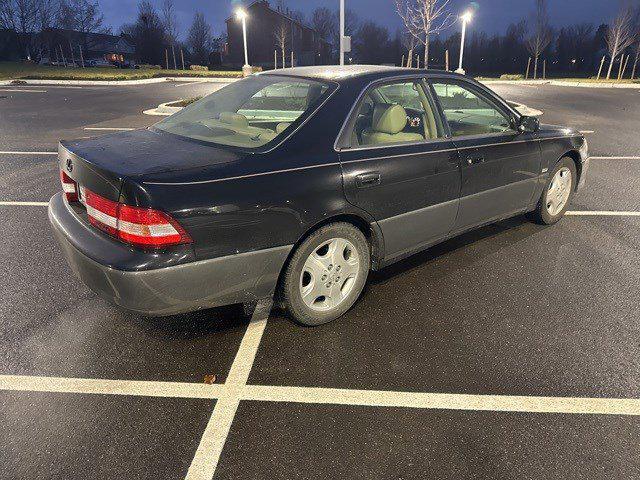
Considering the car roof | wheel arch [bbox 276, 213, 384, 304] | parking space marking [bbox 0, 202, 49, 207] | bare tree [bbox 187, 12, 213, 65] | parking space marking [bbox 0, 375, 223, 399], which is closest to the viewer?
parking space marking [bbox 0, 375, 223, 399]

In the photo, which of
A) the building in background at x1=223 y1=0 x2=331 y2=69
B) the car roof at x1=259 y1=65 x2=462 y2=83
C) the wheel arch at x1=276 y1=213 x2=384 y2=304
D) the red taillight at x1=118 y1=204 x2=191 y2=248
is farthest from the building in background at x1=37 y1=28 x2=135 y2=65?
the red taillight at x1=118 y1=204 x2=191 y2=248

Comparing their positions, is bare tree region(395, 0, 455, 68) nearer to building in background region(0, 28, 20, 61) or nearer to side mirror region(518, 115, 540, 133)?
side mirror region(518, 115, 540, 133)

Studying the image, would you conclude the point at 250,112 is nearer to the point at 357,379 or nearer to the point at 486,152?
the point at 486,152

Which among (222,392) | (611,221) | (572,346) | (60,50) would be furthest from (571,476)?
(60,50)

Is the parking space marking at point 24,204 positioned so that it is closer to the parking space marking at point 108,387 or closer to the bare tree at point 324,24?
the parking space marking at point 108,387

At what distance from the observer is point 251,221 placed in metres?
2.61

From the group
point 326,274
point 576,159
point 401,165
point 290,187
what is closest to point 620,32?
point 576,159

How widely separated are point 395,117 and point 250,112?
111 cm

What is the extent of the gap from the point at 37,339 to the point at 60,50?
83.4 meters

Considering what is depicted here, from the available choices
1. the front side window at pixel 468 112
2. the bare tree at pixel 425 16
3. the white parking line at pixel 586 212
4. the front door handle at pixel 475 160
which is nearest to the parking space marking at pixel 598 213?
the white parking line at pixel 586 212

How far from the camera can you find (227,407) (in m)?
2.46

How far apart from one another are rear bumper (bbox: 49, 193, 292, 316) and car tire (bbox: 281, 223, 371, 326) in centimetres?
14

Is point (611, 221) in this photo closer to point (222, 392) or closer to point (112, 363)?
point (222, 392)

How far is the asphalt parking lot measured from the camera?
7.03 ft
